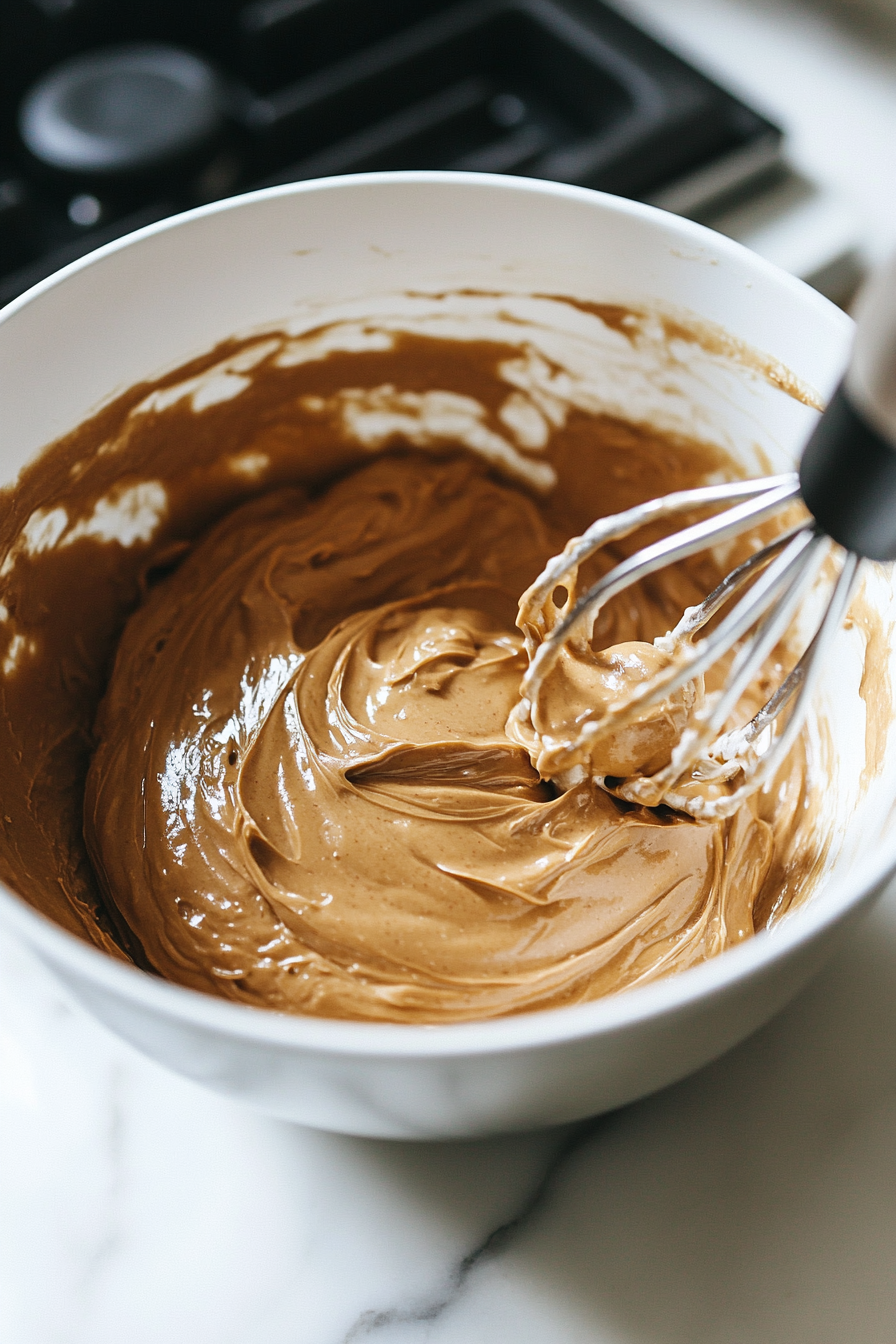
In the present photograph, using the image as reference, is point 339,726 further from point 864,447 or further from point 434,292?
point 864,447

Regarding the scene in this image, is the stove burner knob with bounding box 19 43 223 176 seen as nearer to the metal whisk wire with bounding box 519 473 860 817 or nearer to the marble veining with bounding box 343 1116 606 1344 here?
the metal whisk wire with bounding box 519 473 860 817

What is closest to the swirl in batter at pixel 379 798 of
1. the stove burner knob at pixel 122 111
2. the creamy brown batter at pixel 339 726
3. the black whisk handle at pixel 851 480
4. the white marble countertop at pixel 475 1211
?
the creamy brown batter at pixel 339 726

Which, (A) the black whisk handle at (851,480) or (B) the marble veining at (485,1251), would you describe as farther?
(B) the marble veining at (485,1251)

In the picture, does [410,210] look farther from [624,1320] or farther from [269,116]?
[624,1320]

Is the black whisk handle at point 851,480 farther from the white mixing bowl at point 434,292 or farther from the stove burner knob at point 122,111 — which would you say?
the stove burner knob at point 122,111

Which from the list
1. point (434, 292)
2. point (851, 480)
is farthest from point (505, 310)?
point (851, 480)
